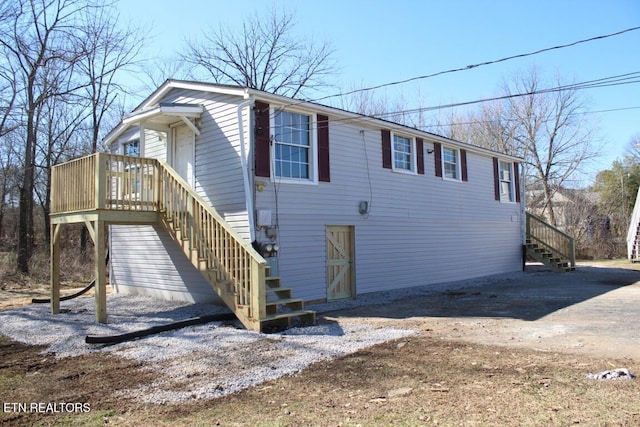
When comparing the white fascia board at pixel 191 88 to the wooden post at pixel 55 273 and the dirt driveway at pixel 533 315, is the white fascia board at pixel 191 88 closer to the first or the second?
the wooden post at pixel 55 273

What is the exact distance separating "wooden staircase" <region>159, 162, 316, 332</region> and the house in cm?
4

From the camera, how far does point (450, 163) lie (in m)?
15.6

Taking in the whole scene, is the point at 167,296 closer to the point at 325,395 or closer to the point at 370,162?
the point at 370,162

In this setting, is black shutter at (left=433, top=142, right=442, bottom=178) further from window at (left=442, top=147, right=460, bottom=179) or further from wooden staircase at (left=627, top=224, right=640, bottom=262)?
wooden staircase at (left=627, top=224, right=640, bottom=262)

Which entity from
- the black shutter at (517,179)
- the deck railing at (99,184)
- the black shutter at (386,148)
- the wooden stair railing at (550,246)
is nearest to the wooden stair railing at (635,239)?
the wooden stair railing at (550,246)

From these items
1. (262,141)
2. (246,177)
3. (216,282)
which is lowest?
(216,282)

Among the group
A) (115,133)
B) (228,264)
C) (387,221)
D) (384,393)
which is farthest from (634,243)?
(384,393)

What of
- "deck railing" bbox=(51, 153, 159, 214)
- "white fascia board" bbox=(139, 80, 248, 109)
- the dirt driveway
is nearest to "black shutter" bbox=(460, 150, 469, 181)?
the dirt driveway

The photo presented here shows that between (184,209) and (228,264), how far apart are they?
1.56 meters

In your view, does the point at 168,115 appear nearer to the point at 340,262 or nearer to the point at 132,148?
the point at 132,148

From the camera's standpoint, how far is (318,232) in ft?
36.4

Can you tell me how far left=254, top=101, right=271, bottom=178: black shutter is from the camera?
392 inches

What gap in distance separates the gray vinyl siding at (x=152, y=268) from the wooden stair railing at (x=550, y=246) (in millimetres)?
13602

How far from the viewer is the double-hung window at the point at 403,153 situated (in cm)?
1351
